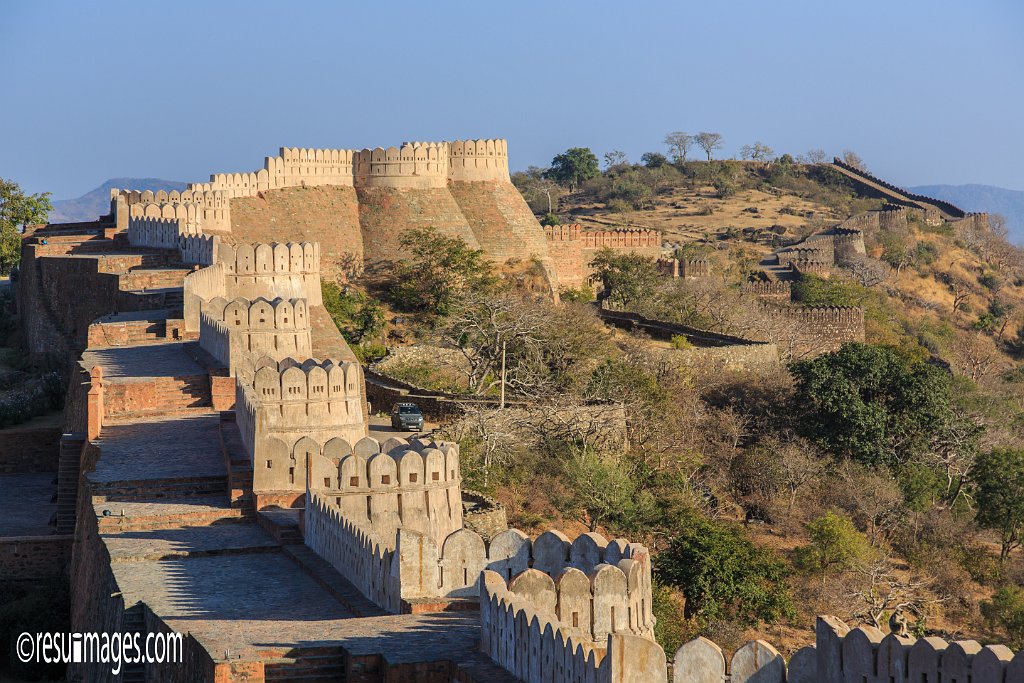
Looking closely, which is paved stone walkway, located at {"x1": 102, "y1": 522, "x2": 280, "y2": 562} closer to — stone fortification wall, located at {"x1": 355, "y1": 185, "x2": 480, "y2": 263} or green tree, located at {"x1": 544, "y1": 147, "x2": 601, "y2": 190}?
stone fortification wall, located at {"x1": 355, "y1": 185, "x2": 480, "y2": 263}

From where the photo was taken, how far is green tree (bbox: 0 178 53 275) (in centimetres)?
5356

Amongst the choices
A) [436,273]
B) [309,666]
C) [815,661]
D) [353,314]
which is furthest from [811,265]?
[815,661]

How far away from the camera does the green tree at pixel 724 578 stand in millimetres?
25141

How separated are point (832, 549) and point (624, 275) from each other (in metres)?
22.4

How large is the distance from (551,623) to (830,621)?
72.9 inches

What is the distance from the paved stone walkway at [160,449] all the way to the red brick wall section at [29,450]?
651 cm

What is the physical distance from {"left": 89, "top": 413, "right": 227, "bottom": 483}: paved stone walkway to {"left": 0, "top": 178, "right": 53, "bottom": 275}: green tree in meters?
32.0

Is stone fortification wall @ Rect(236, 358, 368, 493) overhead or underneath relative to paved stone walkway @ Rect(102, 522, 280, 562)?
overhead

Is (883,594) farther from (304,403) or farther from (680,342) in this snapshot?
(680,342)

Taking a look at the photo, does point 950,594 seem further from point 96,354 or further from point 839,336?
point 839,336

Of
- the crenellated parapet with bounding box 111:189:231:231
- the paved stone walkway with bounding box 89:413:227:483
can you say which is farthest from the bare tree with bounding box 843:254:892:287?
the paved stone walkway with bounding box 89:413:227:483

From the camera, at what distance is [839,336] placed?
161 ft

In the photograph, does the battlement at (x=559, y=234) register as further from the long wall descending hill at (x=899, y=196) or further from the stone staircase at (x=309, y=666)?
the stone staircase at (x=309, y=666)

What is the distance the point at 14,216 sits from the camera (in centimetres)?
5544
